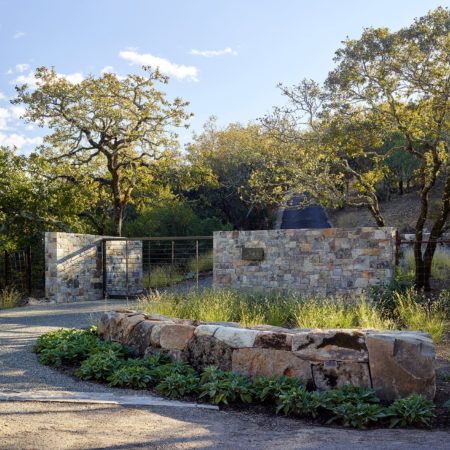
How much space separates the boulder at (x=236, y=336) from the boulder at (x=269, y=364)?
7 cm

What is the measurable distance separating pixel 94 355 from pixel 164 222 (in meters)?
14.6

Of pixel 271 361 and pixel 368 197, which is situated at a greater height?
pixel 368 197

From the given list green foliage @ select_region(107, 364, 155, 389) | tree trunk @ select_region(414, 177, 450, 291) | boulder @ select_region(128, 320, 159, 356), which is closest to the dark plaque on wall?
tree trunk @ select_region(414, 177, 450, 291)

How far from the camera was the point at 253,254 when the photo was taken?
12.7m

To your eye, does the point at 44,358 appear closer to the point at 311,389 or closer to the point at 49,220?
the point at 311,389

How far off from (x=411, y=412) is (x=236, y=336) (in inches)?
81.0

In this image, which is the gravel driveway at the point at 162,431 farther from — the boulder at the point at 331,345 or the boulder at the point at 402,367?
the boulder at the point at 331,345

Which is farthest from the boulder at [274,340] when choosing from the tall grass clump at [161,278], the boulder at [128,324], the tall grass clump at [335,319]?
the tall grass clump at [161,278]

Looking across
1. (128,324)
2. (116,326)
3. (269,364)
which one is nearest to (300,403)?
(269,364)

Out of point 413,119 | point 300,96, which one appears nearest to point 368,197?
point 413,119

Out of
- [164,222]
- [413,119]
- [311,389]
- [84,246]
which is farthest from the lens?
[164,222]

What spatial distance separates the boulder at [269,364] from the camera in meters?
6.34

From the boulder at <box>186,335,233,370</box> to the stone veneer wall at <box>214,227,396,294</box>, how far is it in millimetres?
5435

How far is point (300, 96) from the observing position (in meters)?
13.8
